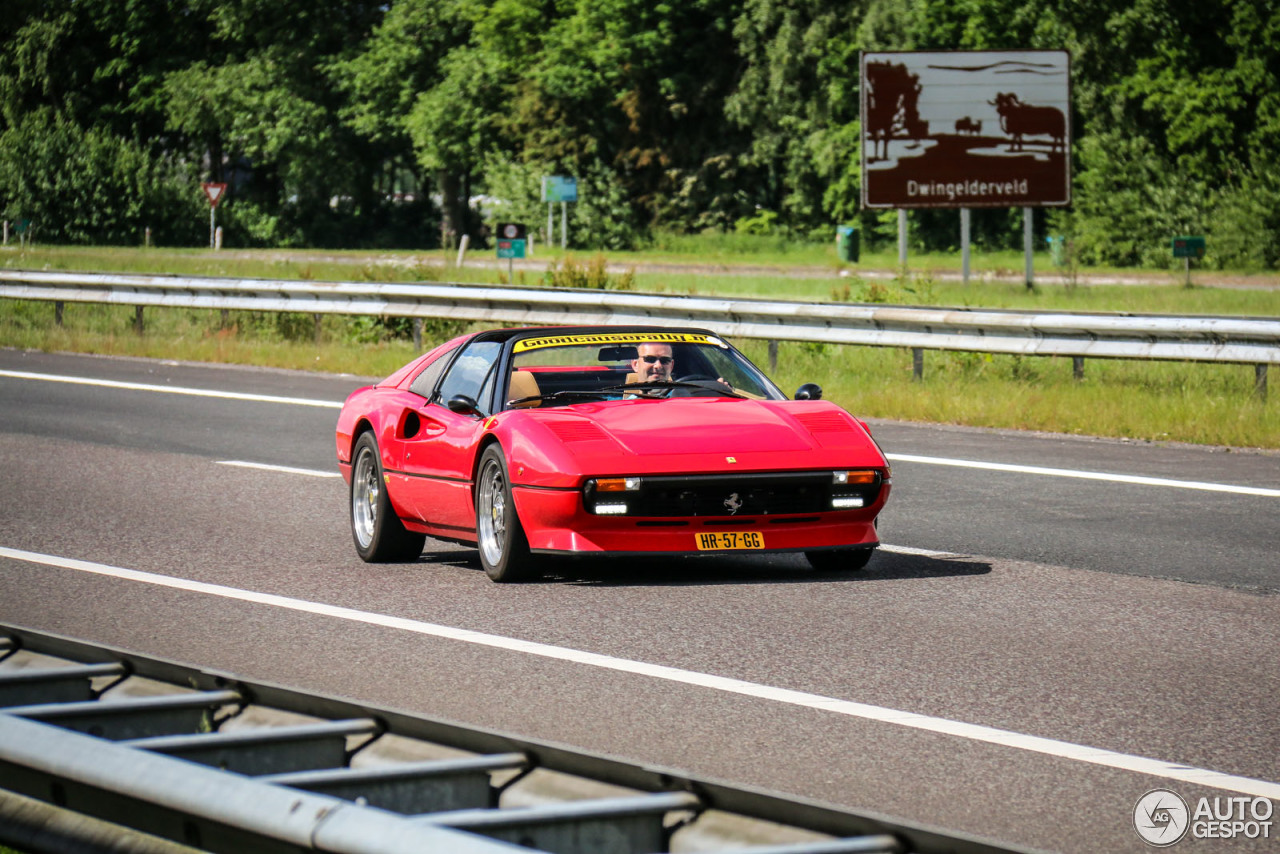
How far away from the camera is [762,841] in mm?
3178

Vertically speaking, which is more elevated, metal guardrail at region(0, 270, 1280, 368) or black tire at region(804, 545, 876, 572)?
metal guardrail at region(0, 270, 1280, 368)

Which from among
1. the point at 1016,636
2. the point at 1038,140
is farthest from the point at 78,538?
the point at 1038,140

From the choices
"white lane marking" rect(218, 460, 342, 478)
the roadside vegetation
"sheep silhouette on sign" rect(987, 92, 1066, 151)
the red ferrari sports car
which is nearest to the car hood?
the red ferrari sports car

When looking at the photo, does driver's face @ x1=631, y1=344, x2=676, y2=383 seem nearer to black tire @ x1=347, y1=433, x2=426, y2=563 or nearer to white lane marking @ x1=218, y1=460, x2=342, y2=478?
black tire @ x1=347, y1=433, x2=426, y2=563

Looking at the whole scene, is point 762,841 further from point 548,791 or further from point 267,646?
point 267,646

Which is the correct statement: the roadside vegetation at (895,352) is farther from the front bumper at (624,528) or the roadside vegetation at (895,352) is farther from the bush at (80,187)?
the bush at (80,187)

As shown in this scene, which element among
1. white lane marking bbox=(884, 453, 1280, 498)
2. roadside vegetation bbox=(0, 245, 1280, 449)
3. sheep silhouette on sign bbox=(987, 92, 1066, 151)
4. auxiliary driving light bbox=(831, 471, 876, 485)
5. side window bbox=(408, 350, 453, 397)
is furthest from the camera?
sheep silhouette on sign bbox=(987, 92, 1066, 151)

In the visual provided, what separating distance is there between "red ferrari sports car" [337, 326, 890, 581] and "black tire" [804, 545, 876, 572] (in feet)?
0.03

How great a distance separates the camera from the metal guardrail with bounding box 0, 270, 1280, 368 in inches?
631

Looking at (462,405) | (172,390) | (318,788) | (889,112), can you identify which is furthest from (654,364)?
(889,112)

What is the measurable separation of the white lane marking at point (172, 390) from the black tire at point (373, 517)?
→ 25.2 ft

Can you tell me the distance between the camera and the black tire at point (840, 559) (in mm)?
9070

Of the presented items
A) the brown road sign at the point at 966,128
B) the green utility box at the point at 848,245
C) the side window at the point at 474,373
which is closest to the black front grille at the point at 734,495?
the side window at the point at 474,373

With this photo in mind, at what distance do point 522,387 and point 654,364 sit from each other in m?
0.72
